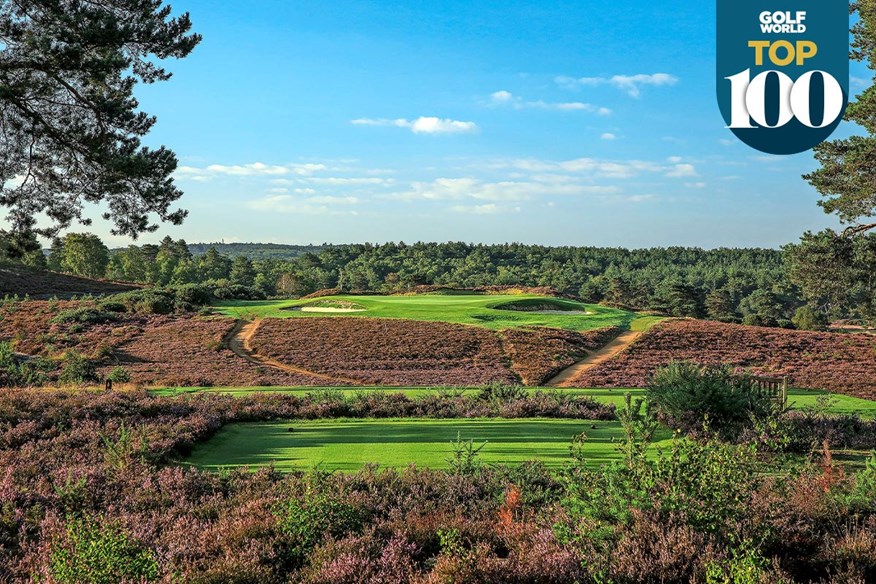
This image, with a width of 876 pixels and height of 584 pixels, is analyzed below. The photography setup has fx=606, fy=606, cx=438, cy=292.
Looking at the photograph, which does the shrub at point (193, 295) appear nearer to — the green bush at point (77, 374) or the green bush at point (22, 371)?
the green bush at point (22, 371)

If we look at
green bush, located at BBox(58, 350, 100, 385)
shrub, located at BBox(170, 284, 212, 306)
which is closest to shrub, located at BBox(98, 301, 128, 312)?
shrub, located at BBox(170, 284, 212, 306)

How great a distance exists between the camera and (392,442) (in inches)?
417

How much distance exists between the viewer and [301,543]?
5.88 meters

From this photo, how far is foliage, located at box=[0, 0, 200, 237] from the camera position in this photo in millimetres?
12289

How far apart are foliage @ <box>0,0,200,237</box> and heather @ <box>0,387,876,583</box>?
7.30 metres

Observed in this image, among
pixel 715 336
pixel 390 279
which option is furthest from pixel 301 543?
pixel 390 279

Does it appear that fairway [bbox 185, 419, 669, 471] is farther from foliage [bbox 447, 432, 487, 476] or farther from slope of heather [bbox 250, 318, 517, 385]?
slope of heather [bbox 250, 318, 517, 385]

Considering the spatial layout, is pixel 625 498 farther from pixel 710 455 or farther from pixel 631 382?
pixel 631 382

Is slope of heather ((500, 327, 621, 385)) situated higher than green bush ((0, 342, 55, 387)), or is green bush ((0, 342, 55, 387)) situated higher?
green bush ((0, 342, 55, 387))

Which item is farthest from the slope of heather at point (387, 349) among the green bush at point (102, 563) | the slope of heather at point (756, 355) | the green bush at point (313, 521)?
the green bush at point (102, 563)

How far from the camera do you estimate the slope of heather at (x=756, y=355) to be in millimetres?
24205

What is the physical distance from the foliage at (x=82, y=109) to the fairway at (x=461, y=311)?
24.7 m

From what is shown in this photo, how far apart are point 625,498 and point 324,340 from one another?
92.5 ft

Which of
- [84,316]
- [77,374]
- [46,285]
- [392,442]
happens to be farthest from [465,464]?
[46,285]
